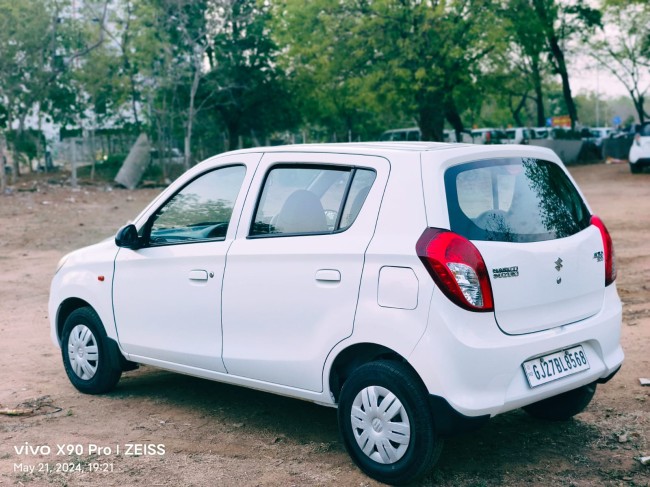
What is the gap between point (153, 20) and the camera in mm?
30875

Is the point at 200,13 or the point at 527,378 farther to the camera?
the point at 200,13

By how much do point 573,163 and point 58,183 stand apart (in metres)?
19.7

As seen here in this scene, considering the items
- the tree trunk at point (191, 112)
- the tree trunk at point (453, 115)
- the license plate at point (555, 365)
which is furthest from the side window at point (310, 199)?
the tree trunk at point (453, 115)

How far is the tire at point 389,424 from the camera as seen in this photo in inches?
172

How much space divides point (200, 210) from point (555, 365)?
2.39 m

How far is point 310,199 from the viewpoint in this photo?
5098mm

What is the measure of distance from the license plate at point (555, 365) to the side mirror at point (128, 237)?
8.91ft

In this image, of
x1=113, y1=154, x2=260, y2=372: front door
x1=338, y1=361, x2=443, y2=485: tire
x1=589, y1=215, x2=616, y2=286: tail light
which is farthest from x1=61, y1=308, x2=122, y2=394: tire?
x1=589, y1=215, x2=616, y2=286: tail light

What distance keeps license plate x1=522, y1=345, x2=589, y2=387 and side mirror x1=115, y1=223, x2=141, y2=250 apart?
2.72 m

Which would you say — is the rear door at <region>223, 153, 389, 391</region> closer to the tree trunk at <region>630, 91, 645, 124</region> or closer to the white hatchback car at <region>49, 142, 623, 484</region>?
the white hatchback car at <region>49, 142, 623, 484</region>

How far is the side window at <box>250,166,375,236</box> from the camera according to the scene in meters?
4.86

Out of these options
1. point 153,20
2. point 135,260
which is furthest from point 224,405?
point 153,20

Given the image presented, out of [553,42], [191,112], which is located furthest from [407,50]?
[553,42]

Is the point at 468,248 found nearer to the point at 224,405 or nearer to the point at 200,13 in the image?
the point at 224,405
